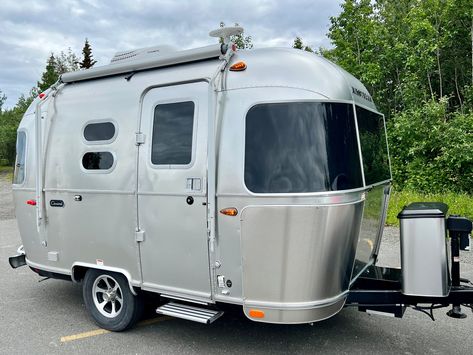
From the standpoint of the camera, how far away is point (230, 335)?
14.1ft

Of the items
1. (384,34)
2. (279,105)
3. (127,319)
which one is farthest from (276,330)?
(384,34)

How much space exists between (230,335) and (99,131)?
2.54m

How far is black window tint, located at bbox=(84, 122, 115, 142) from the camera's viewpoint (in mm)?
4312

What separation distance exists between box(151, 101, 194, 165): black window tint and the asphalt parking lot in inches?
60.9

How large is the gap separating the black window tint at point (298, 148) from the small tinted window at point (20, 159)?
10.3 ft

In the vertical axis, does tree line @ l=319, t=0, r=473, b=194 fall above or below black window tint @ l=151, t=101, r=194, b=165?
above

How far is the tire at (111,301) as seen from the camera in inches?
170

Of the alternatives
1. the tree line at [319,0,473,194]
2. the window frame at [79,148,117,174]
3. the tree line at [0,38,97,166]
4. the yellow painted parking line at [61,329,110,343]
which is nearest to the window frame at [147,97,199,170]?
the window frame at [79,148,117,174]

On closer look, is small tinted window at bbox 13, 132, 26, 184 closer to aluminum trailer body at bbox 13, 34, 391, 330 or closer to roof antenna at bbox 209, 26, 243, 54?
aluminum trailer body at bbox 13, 34, 391, 330

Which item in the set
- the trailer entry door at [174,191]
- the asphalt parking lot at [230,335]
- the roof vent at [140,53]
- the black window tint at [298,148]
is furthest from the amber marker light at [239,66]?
the asphalt parking lot at [230,335]

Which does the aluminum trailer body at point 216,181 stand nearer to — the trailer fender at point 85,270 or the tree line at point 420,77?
the trailer fender at point 85,270

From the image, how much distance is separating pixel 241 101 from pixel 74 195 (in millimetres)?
2197

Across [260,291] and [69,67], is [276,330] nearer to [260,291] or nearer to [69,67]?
[260,291]

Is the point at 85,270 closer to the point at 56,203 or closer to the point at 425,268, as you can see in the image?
the point at 56,203
